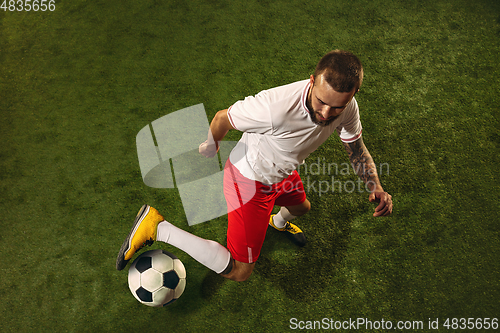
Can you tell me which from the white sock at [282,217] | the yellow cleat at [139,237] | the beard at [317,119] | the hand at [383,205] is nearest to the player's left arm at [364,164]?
the hand at [383,205]

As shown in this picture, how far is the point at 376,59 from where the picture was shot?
11.2ft

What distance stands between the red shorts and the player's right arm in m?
0.18

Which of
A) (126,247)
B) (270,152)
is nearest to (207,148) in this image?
(270,152)

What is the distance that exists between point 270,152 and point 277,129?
6.5 inches

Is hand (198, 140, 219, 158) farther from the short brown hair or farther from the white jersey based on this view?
the short brown hair

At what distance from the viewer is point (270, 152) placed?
1.82m

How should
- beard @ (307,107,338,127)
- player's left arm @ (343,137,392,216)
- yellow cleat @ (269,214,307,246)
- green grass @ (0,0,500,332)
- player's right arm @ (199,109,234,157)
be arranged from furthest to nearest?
yellow cleat @ (269,214,307,246)
green grass @ (0,0,500,332)
player's left arm @ (343,137,392,216)
player's right arm @ (199,109,234,157)
beard @ (307,107,338,127)

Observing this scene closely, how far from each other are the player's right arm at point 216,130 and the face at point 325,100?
476 mm

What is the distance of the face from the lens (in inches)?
57.5

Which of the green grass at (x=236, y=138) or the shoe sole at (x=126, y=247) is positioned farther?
the green grass at (x=236, y=138)

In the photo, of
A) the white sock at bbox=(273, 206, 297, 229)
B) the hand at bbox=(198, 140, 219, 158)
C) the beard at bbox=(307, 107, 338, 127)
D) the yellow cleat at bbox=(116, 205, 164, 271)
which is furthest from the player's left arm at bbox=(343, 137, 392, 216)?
the yellow cleat at bbox=(116, 205, 164, 271)

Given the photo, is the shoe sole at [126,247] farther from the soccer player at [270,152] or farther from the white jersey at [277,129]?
the white jersey at [277,129]

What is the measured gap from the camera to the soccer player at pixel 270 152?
1497 mm

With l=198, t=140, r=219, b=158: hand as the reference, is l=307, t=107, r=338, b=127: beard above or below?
above
